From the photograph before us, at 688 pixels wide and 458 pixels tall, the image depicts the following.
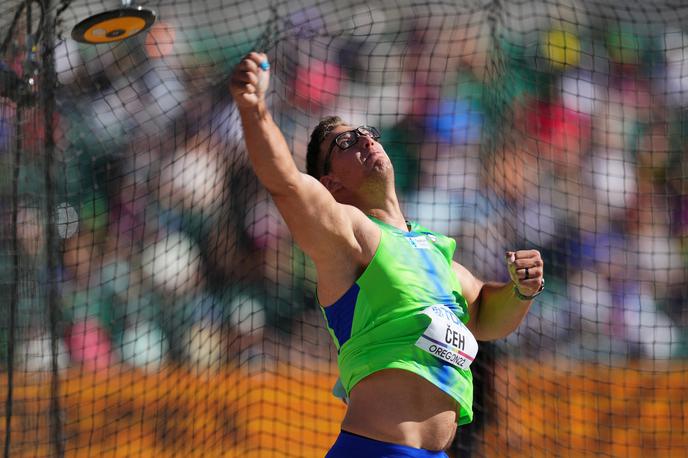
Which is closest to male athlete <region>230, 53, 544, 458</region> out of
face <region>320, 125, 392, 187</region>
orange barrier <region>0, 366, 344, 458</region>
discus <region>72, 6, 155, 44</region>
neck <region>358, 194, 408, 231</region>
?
neck <region>358, 194, 408, 231</region>

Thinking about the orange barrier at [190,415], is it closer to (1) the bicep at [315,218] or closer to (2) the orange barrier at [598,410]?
(2) the orange barrier at [598,410]

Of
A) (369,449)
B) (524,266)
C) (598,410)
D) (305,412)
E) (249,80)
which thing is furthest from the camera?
(598,410)

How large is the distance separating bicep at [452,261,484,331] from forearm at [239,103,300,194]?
1154 millimetres

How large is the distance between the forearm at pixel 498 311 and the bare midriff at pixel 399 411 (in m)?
0.63

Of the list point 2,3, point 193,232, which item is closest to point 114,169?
point 193,232

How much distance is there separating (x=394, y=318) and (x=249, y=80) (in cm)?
98

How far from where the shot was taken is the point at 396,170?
24.5 ft

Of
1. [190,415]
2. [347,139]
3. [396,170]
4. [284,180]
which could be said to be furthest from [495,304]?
[396,170]

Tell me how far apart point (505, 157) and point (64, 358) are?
124 inches

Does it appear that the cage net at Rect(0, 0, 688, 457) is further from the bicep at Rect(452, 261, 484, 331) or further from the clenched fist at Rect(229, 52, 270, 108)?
the clenched fist at Rect(229, 52, 270, 108)

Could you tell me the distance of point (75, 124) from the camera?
5.24 meters

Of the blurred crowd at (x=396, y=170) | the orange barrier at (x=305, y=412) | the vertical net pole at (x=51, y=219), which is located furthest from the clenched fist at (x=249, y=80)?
the orange barrier at (x=305, y=412)

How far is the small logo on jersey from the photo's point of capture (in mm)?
3406

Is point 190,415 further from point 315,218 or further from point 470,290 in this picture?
point 315,218
